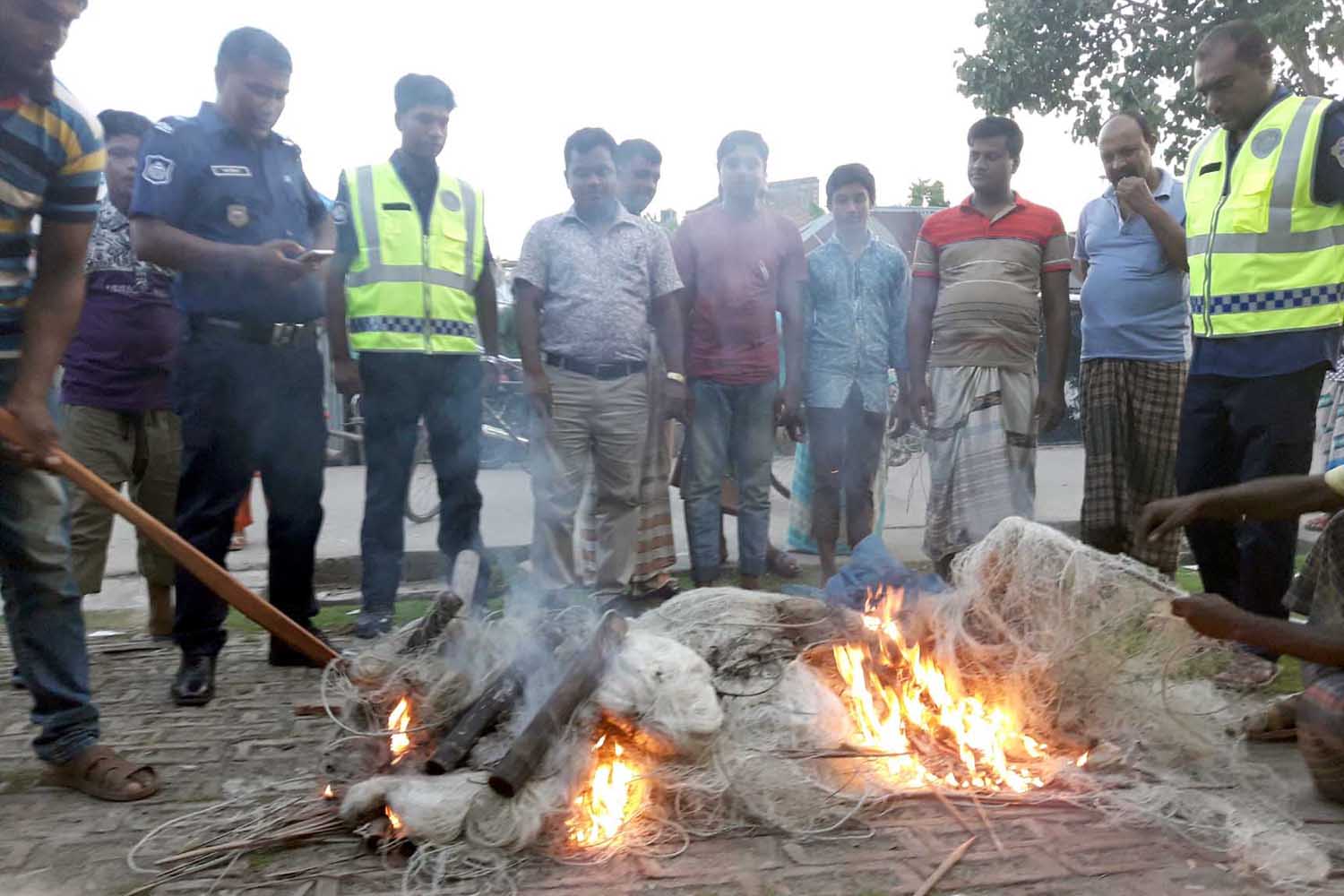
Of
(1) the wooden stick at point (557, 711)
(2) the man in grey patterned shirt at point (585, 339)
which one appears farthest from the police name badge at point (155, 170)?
(1) the wooden stick at point (557, 711)

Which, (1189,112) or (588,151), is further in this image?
(1189,112)

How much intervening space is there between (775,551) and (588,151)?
104 inches

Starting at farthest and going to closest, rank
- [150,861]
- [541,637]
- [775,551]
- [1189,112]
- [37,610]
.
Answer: [1189,112] → [775,551] → [541,637] → [37,610] → [150,861]

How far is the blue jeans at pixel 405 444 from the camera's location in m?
4.77

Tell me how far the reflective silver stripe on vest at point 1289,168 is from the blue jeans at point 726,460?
7.99 ft

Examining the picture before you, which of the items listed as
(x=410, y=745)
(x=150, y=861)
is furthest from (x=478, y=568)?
(x=150, y=861)

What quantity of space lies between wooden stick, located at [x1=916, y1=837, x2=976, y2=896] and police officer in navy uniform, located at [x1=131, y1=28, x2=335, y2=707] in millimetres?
2735

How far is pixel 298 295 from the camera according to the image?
13.8 feet

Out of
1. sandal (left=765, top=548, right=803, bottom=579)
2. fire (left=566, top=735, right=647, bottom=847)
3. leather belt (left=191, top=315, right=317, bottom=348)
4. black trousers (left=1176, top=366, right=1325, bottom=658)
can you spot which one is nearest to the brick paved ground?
fire (left=566, top=735, right=647, bottom=847)

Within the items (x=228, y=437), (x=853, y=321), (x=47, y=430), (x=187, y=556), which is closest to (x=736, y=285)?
(x=853, y=321)

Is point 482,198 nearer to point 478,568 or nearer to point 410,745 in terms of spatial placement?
point 478,568

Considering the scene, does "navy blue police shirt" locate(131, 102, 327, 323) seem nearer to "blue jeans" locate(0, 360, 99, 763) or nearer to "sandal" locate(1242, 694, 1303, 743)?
"blue jeans" locate(0, 360, 99, 763)

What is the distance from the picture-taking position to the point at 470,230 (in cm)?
492

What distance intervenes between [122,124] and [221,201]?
56.5 inches
